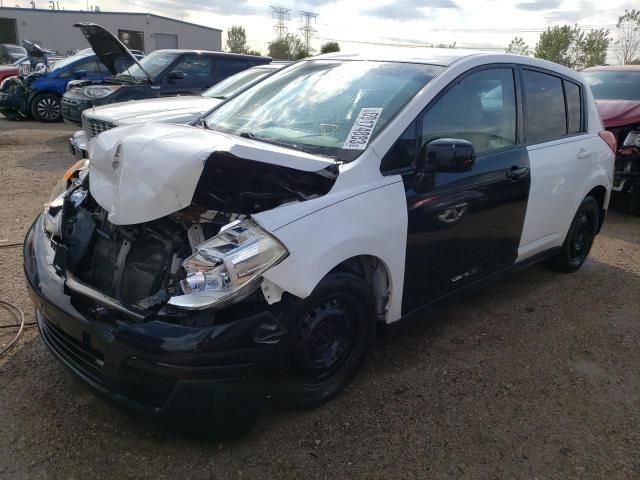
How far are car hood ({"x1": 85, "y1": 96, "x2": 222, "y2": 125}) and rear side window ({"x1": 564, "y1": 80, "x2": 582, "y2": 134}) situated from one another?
3.91m

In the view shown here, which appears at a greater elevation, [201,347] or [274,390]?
[201,347]

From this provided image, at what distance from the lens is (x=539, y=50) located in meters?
39.2

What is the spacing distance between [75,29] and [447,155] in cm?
5401

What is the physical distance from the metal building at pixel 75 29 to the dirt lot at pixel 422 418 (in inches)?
1887

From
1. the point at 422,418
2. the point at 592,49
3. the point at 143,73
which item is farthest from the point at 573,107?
the point at 592,49

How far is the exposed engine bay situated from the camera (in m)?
2.46

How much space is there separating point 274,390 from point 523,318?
233cm

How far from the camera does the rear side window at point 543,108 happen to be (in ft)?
12.2

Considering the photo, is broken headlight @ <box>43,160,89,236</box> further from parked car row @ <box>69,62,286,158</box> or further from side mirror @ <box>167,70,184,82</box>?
side mirror @ <box>167,70,184,82</box>

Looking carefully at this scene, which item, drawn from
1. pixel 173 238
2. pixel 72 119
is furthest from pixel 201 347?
pixel 72 119

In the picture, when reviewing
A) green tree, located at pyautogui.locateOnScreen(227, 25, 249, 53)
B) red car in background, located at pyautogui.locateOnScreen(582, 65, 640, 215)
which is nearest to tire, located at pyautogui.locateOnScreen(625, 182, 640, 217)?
red car in background, located at pyautogui.locateOnScreen(582, 65, 640, 215)

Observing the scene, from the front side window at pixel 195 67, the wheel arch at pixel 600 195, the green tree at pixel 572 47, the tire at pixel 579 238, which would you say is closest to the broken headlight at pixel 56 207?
the tire at pixel 579 238

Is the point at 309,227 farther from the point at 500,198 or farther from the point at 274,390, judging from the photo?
the point at 500,198

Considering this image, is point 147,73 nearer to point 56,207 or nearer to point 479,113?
point 56,207
